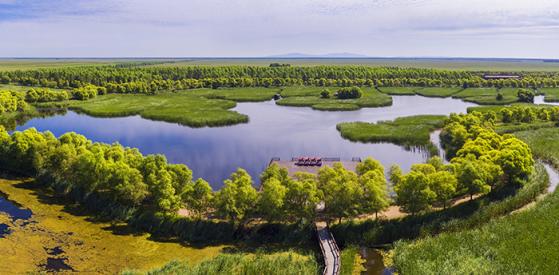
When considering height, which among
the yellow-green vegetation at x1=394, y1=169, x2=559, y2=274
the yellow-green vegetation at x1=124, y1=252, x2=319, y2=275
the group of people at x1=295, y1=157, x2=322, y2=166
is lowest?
the yellow-green vegetation at x1=124, y1=252, x2=319, y2=275

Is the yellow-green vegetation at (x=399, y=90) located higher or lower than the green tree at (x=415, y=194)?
higher

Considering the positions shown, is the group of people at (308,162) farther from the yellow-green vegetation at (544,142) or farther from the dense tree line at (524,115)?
the dense tree line at (524,115)

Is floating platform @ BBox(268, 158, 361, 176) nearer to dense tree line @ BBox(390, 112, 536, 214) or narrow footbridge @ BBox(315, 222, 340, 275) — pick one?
dense tree line @ BBox(390, 112, 536, 214)

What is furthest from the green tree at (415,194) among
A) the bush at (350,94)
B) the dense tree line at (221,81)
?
the dense tree line at (221,81)

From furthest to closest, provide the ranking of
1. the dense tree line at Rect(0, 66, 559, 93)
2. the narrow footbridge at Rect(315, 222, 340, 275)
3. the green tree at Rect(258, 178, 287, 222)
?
1. the dense tree line at Rect(0, 66, 559, 93)
2. the green tree at Rect(258, 178, 287, 222)
3. the narrow footbridge at Rect(315, 222, 340, 275)

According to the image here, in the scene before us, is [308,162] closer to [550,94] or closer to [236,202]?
[236,202]

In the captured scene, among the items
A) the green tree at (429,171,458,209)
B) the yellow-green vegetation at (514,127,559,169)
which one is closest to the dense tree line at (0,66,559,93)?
the yellow-green vegetation at (514,127,559,169)

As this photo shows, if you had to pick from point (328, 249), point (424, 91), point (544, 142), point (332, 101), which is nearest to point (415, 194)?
point (328, 249)
